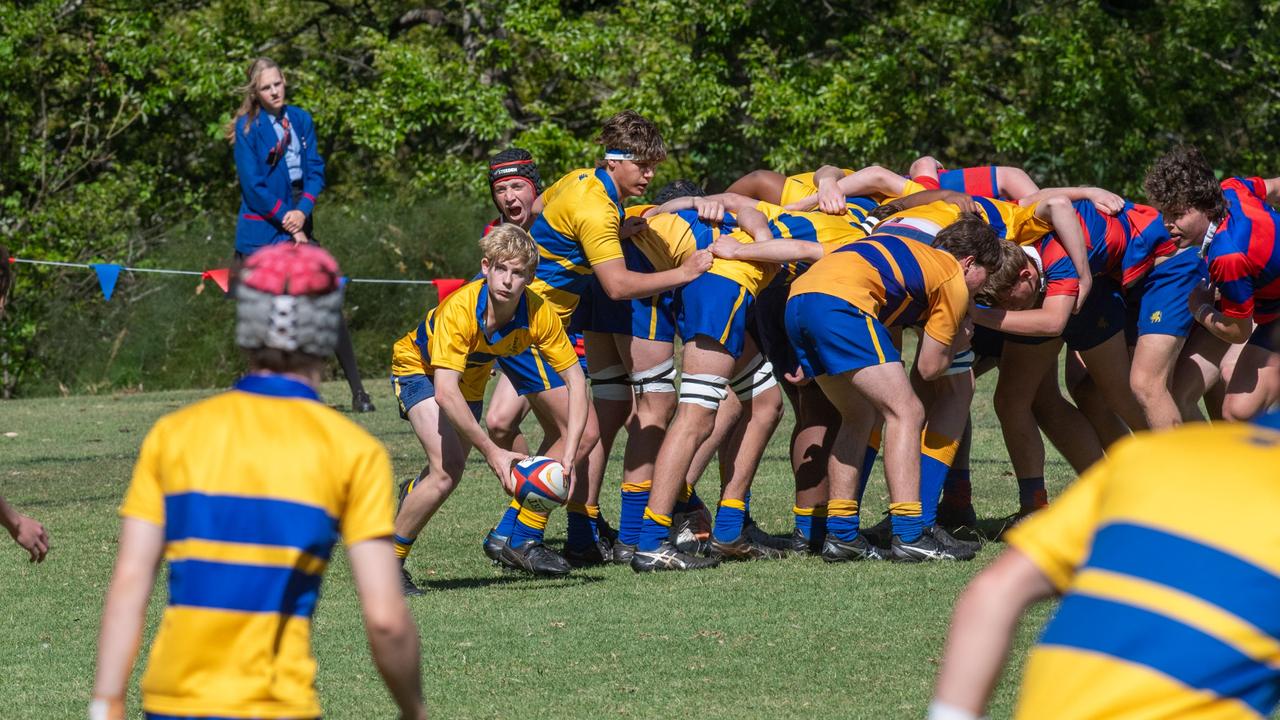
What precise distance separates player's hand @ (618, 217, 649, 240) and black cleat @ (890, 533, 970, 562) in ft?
6.10

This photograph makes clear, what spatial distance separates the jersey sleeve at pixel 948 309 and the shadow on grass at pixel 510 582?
182 cm

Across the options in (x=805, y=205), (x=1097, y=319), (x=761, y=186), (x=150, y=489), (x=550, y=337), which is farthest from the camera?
(x=761, y=186)

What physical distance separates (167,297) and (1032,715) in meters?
16.5

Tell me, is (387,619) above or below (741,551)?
above

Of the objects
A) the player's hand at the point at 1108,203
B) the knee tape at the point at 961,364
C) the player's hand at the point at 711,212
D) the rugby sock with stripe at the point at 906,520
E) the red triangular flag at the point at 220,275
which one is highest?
the player's hand at the point at 1108,203

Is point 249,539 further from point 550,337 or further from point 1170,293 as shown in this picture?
point 1170,293

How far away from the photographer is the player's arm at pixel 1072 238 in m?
7.39

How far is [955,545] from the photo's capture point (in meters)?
7.04

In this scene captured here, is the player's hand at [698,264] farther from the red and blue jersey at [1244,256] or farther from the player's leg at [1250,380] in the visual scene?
the player's leg at [1250,380]

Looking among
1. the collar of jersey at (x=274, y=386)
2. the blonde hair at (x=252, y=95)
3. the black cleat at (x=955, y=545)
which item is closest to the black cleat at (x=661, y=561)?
the black cleat at (x=955, y=545)

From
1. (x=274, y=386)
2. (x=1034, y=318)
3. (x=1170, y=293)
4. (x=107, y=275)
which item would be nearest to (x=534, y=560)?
(x=1034, y=318)

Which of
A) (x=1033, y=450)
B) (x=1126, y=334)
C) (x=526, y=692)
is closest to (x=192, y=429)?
(x=526, y=692)

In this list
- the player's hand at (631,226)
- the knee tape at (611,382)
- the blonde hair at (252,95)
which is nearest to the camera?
the player's hand at (631,226)

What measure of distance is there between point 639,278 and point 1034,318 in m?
1.84
